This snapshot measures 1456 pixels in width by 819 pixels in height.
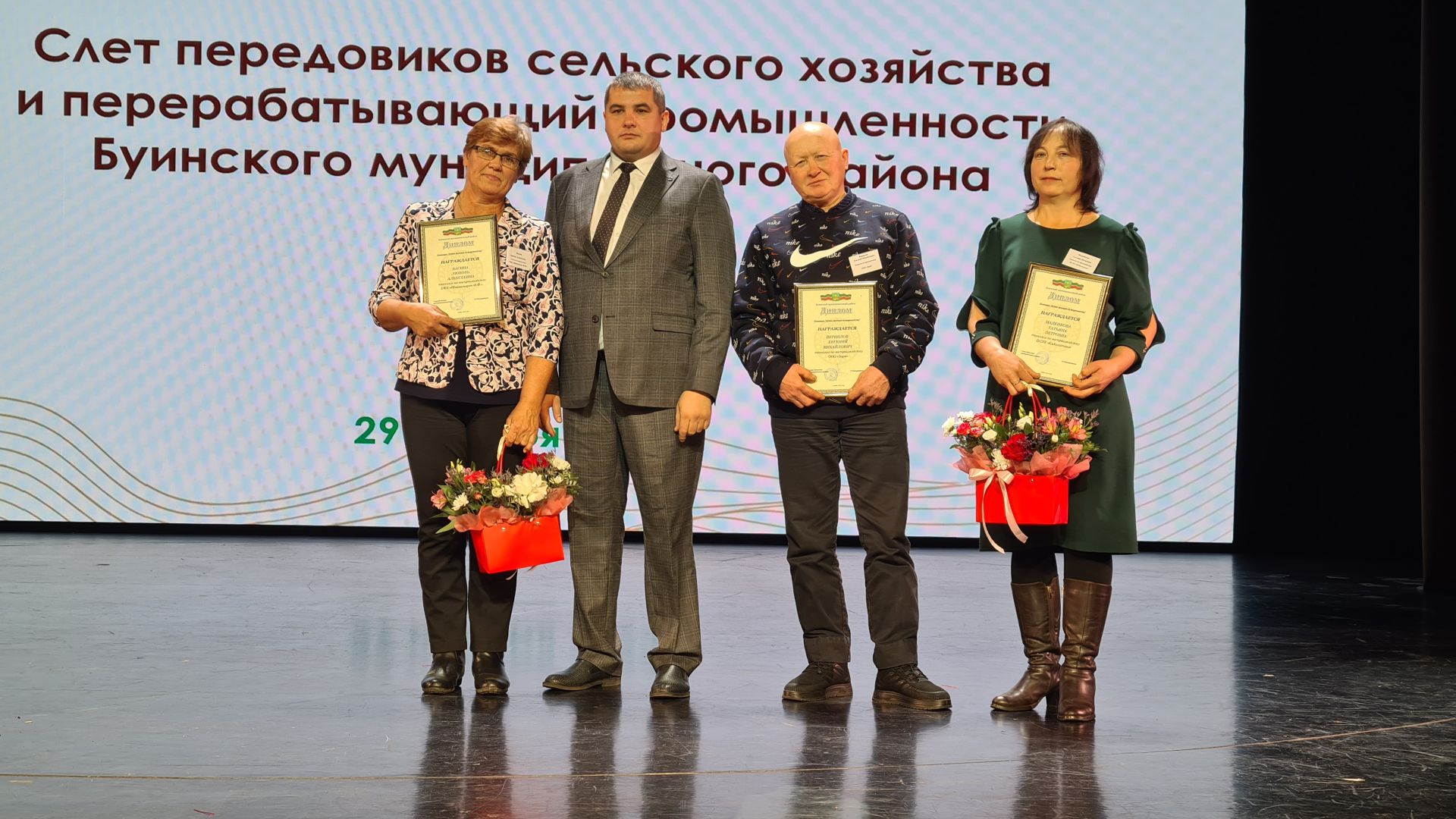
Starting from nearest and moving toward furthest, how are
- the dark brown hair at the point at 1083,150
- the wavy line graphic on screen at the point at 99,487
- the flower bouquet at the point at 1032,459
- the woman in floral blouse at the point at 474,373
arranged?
the flower bouquet at the point at 1032,459, the dark brown hair at the point at 1083,150, the woman in floral blouse at the point at 474,373, the wavy line graphic on screen at the point at 99,487

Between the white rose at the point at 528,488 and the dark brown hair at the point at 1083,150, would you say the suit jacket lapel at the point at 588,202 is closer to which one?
the white rose at the point at 528,488

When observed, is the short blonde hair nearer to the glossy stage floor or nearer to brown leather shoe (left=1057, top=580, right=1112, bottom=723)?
the glossy stage floor

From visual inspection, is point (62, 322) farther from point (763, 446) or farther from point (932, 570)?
point (932, 570)

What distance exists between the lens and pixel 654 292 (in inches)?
124

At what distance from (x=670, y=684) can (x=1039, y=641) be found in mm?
823

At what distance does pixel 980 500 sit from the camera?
9.88ft

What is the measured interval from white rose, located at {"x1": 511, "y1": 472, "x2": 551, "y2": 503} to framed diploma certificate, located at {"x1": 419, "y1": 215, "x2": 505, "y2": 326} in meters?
0.37

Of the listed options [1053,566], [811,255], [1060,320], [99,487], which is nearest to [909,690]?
[1053,566]

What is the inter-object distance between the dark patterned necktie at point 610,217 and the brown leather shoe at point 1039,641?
3.92 ft

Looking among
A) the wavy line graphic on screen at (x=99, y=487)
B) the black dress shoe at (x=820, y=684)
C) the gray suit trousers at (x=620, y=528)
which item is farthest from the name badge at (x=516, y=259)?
the wavy line graphic on screen at (x=99, y=487)

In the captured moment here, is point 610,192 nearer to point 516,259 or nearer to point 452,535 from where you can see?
point 516,259

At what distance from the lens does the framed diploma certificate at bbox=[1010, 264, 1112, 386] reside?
9.76ft

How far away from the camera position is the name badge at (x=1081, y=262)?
300cm

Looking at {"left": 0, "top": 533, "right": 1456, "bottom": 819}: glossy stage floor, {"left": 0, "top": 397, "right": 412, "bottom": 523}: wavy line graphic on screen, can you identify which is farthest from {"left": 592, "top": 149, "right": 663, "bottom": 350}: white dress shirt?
{"left": 0, "top": 397, "right": 412, "bottom": 523}: wavy line graphic on screen
